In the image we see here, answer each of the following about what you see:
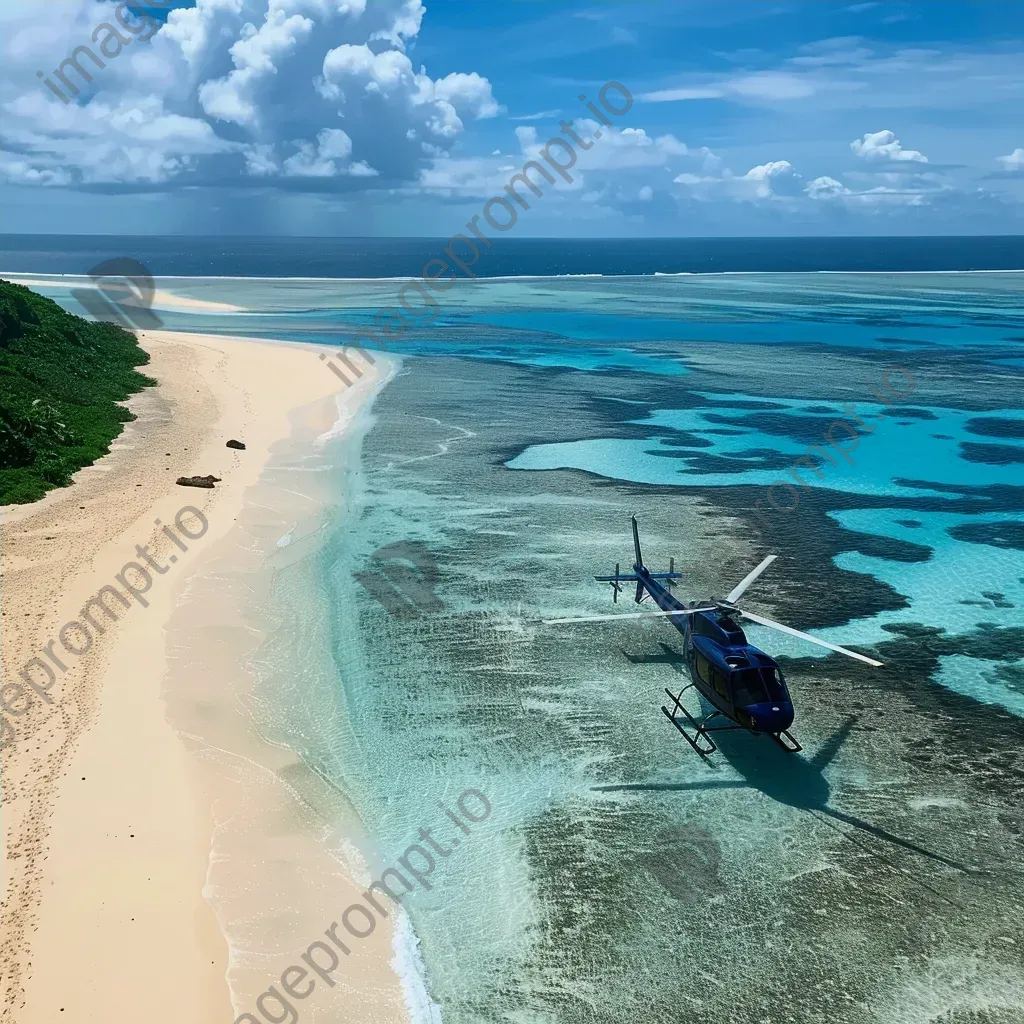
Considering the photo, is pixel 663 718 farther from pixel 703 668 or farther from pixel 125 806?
pixel 125 806

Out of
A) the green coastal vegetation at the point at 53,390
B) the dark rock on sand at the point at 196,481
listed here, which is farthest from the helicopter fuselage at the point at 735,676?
the green coastal vegetation at the point at 53,390

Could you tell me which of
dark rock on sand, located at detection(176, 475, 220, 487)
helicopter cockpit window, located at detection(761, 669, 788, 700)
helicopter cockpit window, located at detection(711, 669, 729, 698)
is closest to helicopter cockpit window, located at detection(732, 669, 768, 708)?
helicopter cockpit window, located at detection(761, 669, 788, 700)

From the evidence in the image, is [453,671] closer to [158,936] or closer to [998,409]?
[158,936]

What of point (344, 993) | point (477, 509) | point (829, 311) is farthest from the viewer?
point (829, 311)

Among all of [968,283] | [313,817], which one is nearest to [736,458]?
[313,817]

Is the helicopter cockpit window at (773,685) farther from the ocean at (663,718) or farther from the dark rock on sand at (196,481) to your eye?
the dark rock on sand at (196,481)

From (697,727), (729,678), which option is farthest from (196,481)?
(729,678)
